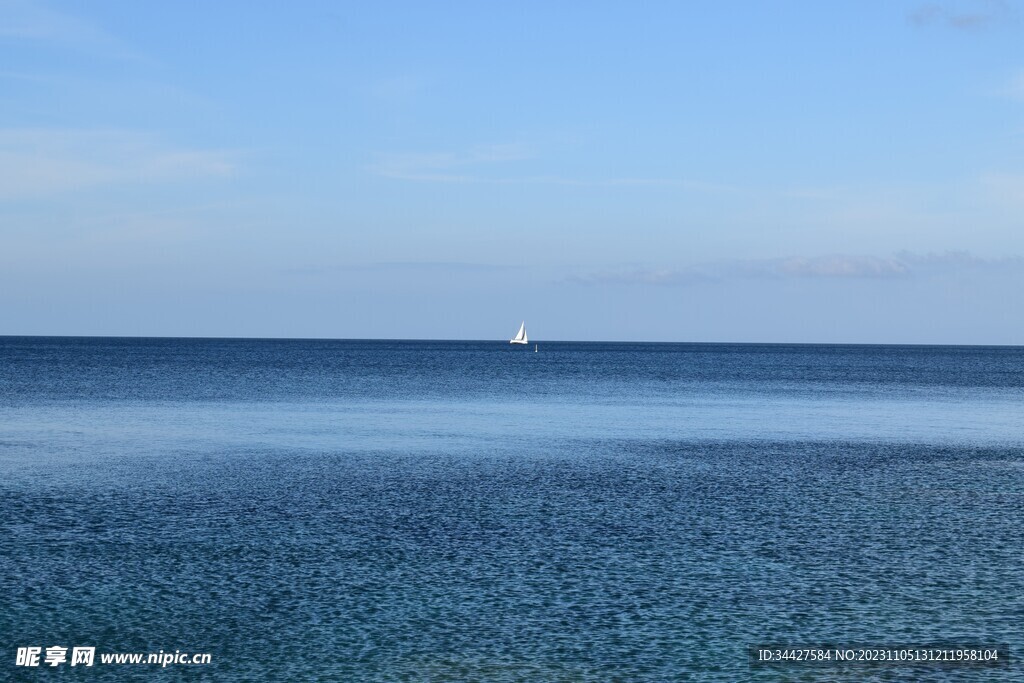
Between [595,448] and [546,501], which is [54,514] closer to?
[546,501]

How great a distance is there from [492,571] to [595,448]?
3041 centimetres

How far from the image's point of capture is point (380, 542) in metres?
31.1

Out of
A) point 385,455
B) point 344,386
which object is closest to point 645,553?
point 385,455

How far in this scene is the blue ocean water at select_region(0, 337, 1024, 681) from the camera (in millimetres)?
21766

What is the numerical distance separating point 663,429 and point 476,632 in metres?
48.2

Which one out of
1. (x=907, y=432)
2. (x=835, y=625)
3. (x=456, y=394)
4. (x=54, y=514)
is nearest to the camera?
(x=835, y=625)

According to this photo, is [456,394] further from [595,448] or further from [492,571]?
[492,571]

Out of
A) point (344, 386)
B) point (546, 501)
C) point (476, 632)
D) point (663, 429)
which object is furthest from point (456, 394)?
point (476, 632)

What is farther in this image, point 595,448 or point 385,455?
point 595,448

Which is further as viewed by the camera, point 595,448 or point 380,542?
point 595,448

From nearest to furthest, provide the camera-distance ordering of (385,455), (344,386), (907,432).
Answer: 1. (385,455)
2. (907,432)
3. (344,386)

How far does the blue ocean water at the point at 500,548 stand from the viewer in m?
21.8

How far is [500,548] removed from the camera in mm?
30578

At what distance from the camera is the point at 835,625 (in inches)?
918
